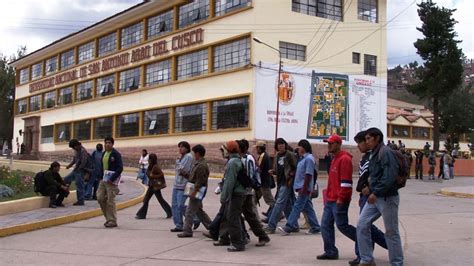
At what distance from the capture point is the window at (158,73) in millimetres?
41903

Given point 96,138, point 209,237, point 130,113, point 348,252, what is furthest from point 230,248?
point 96,138

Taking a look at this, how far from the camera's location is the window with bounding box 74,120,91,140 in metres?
51.8


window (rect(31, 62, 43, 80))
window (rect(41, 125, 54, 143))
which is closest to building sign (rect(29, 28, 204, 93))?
window (rect(31, 62, 43, 80))

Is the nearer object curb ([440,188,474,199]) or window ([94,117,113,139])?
curb ([440,188,474,199])

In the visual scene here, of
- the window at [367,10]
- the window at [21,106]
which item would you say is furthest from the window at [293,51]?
the window at [21,106]

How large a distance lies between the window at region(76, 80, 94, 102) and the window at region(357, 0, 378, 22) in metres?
26.2

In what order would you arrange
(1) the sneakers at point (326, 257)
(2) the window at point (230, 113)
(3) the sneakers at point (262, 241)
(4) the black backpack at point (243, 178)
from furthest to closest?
(2) the window at point (230, 113)
(3) the sneakers at point (262, 241)
(4) the black backpack at point (243, 178)
(1) the sneakers at point (326, 257)

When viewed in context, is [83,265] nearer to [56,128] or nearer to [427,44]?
[427,44]

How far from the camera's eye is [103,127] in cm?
4941

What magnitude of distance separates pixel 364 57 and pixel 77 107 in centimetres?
2914

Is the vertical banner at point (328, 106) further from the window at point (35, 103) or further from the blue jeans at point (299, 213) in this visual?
the window at point (35, 103)

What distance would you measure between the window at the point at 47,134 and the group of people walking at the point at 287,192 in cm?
4854

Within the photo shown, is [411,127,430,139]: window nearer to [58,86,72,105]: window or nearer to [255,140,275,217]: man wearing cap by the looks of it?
[58,86,72,105]: window

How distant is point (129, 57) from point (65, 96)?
44.4 ft
